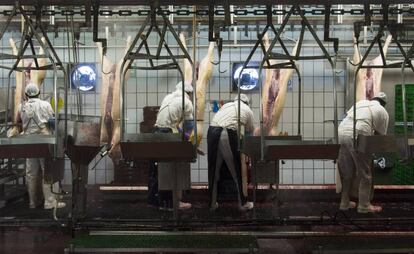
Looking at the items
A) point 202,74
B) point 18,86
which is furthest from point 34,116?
point 202,74

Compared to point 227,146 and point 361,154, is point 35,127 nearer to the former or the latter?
point 227,146

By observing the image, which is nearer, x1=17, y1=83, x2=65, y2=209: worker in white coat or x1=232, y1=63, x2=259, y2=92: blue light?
x1=17, y1=83, x2=65, y2=209: worker in white coat

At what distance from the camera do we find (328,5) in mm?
3760

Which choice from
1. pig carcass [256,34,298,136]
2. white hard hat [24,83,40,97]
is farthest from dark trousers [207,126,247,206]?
white hard hat [24,83,40,97]

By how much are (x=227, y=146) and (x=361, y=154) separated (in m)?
1.36

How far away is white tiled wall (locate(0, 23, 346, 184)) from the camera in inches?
279

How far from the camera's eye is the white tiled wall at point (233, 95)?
7074 millimetres

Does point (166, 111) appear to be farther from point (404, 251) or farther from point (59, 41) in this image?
point (404, 251)

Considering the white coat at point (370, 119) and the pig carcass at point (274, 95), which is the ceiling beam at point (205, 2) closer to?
the white coat at point (370, 119)

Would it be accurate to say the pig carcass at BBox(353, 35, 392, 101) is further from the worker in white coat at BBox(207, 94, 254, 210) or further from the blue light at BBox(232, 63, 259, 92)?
the worker in white coat at BBox(207, 94, 254, 210)

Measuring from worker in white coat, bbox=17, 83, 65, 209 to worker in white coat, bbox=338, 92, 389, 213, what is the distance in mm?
3031

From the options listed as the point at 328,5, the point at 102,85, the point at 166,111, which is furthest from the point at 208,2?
the point at 102,85

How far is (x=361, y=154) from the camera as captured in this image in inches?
211

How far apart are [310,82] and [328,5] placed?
3.40 meters
